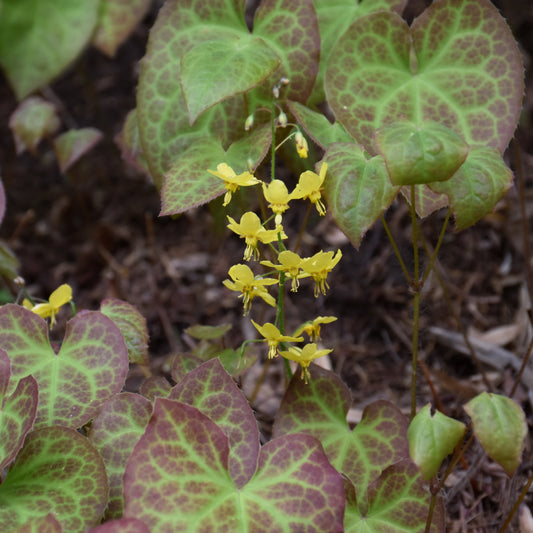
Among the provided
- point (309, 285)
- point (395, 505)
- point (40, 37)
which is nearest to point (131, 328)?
point (395, 505)

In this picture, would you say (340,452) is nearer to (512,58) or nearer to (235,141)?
(235,141)

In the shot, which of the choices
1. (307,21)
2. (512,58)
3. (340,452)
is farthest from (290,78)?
Result: (340,452)

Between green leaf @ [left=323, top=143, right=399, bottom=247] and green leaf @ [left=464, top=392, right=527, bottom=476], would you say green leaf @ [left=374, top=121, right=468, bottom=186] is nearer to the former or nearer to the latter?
green leaf @ [left=323, top=143, right=399, bottom=247]

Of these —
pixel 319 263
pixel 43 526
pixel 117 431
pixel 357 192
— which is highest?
pixel 357 192

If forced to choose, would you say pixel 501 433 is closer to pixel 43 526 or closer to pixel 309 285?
pixel 43 526

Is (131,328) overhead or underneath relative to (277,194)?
underneath
